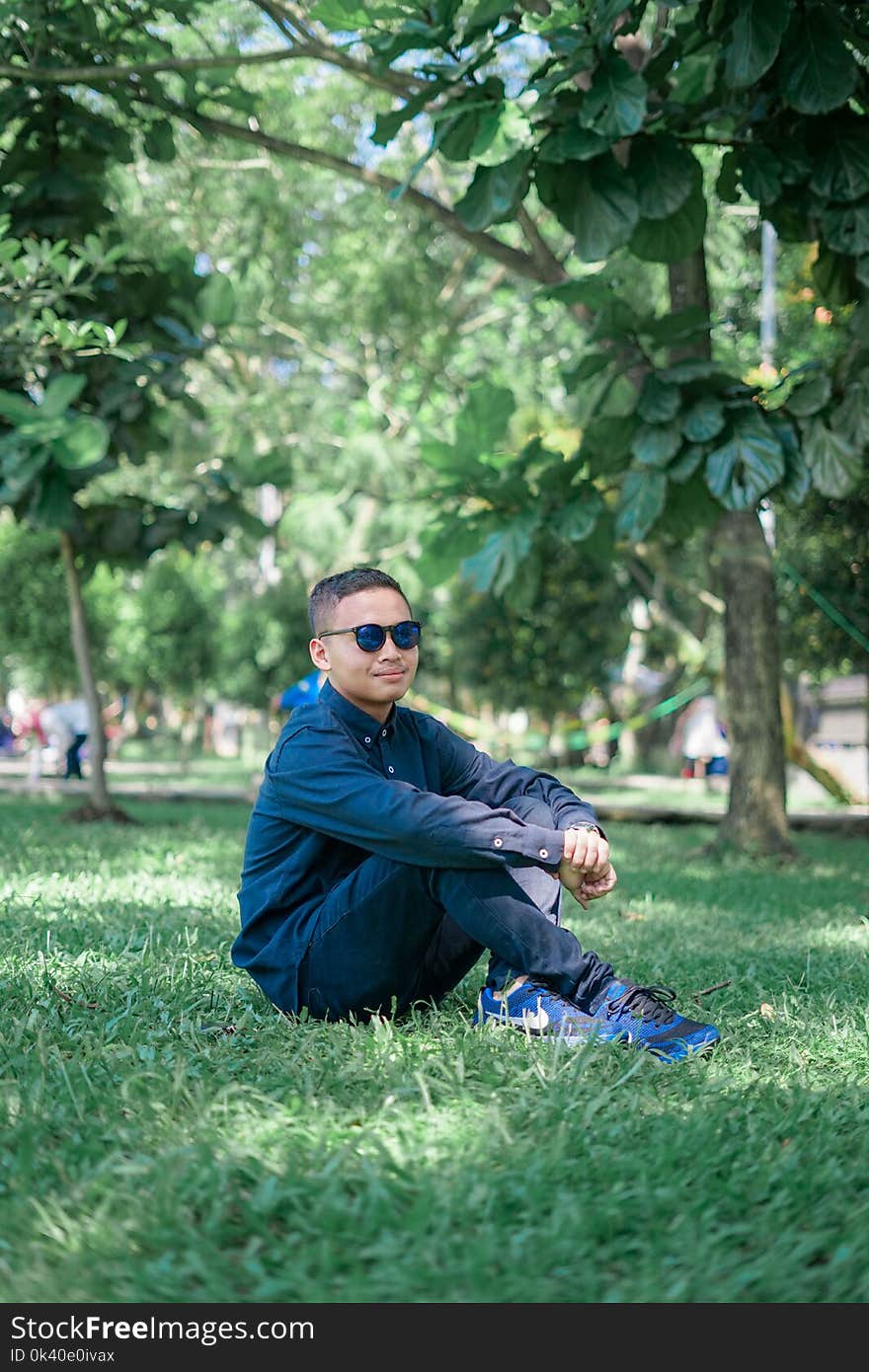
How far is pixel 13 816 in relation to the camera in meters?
10.2

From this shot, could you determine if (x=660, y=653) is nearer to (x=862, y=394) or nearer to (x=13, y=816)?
(x=13, y=816)

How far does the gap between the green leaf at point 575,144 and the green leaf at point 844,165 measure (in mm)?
1007

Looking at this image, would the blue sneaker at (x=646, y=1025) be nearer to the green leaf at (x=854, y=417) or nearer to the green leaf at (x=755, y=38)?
the green leaf at (x=755, y=38)

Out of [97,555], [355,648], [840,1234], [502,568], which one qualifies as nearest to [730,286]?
[97,555]

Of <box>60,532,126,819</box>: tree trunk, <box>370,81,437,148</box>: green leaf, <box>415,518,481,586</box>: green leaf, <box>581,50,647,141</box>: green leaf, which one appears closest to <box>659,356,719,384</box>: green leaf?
<box>581,50,647,141</box>: green leaf

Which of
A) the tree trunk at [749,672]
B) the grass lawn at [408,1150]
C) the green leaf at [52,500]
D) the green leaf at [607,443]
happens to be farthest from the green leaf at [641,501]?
the grass lawn at [408,1150]

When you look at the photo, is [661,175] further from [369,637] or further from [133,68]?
[369,637]

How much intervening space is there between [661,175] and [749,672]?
3583 mm

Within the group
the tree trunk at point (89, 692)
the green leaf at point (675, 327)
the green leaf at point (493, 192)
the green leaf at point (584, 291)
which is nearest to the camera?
the green leaf at point (493, 192)

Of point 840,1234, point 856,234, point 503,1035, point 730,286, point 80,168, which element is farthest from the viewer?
point 730,286

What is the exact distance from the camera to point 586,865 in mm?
3080

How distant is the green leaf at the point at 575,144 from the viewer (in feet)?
16.7
